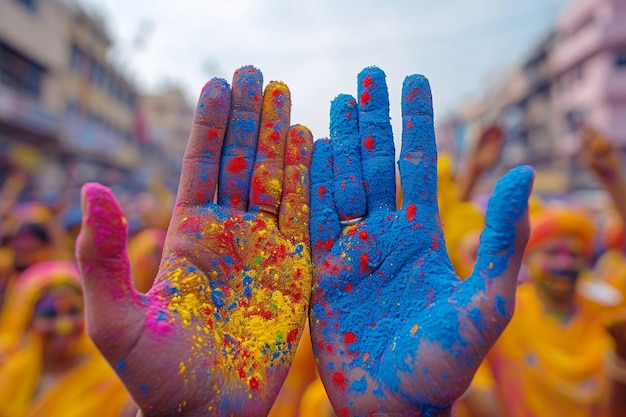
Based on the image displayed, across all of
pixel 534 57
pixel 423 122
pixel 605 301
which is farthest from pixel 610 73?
pixel 423 122

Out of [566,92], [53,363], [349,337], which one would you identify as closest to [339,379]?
[349,337]

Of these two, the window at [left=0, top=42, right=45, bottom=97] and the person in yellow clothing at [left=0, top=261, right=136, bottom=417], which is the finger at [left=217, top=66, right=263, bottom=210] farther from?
the window at [left=0, top=42, right=45, bottom=97]

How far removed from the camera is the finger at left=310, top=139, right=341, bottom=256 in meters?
1.25

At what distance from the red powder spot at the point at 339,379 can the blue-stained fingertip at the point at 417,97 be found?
28.0 inches

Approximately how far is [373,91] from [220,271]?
67cm

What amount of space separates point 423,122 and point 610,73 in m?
24.0

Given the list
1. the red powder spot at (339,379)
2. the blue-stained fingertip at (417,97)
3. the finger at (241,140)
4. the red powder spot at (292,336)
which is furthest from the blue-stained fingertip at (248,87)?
the red powder spot at (339,379)

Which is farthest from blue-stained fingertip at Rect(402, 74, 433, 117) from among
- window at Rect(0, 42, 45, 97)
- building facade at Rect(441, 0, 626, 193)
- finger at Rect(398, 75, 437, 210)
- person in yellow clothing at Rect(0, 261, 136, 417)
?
window at Rect(0, 42, 45, 97)

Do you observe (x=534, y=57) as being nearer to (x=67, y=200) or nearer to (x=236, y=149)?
(x=67, y=200)

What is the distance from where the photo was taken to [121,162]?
25.6m

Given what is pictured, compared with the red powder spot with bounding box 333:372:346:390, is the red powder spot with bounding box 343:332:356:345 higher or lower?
higher

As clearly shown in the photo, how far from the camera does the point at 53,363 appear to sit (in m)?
2.39

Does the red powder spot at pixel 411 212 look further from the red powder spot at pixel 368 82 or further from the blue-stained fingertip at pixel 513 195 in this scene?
the red powder spot at pixel 368 82

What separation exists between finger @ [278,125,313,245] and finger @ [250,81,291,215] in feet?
0.07
